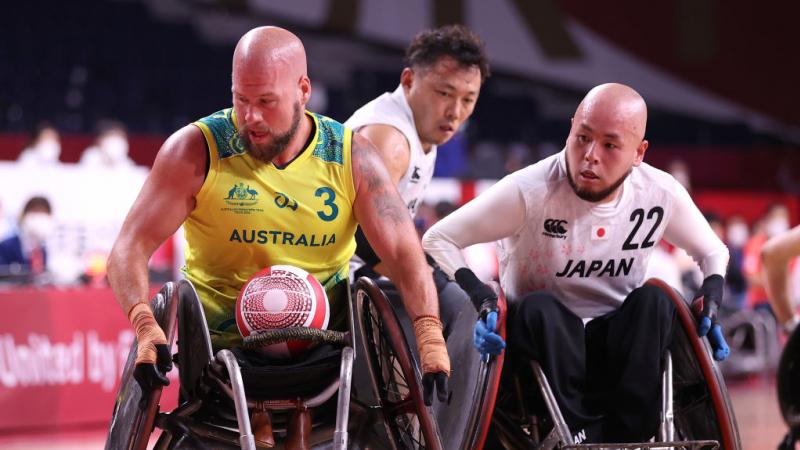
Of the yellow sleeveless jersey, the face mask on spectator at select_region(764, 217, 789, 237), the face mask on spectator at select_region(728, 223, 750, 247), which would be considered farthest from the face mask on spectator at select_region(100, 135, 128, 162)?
the face mask on spectator at select_region(764, 217, 789, 237)

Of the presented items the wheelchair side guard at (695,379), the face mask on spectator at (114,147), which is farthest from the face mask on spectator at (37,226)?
the wheelchair side guard at (695,379)

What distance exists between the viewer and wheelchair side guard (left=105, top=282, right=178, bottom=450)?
2771mm

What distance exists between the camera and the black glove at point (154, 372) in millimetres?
2795

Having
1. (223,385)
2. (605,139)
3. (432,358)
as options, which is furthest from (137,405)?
(605,139)

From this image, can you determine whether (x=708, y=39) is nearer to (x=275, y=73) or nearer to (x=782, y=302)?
(x=782, y=302)

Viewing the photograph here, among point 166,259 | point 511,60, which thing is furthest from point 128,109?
point 511,60

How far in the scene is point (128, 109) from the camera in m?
11.8

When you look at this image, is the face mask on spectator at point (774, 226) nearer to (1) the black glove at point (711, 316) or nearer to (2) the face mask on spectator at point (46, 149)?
(2) the face mask on spectator at point (46, 149)

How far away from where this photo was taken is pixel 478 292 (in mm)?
3355

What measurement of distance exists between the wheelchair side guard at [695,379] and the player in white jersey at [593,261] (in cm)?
5

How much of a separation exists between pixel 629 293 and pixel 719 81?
13.3 metres

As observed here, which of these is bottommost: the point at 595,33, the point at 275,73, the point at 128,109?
the point at 275,73

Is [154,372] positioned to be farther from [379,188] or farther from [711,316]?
[711,316]

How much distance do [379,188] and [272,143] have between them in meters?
0.34
